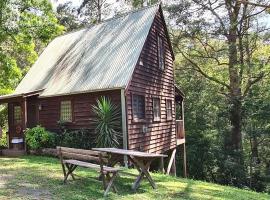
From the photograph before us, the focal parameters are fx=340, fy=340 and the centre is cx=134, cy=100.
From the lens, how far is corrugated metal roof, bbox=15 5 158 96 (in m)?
14.2

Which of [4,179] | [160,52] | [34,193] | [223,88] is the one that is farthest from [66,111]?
[223,88]

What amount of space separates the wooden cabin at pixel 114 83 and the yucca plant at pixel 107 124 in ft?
1.08

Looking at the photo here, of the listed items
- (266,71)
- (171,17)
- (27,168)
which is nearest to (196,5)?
(171,17)

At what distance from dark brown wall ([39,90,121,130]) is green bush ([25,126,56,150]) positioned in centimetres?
86

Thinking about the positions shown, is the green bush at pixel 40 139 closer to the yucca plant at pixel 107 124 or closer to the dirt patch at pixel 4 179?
the yucca plant at pixel 107 124

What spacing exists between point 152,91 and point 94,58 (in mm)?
3168

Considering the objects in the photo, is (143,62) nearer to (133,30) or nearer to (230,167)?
(133,30)

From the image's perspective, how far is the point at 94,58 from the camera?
52.7ft

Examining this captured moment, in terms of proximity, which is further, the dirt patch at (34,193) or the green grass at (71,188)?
the green grass at (71,188)

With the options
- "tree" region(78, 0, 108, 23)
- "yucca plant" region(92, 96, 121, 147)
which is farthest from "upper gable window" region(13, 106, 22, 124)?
"tree" region(78, 0, 108, 23)

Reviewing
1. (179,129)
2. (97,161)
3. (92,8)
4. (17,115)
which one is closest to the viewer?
(97,161)

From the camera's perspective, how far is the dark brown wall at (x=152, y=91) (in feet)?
A: 46.5


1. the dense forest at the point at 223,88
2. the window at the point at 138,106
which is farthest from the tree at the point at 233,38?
the window at the point at 138,106

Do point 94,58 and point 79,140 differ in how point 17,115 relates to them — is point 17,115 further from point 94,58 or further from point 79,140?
point 79,140
